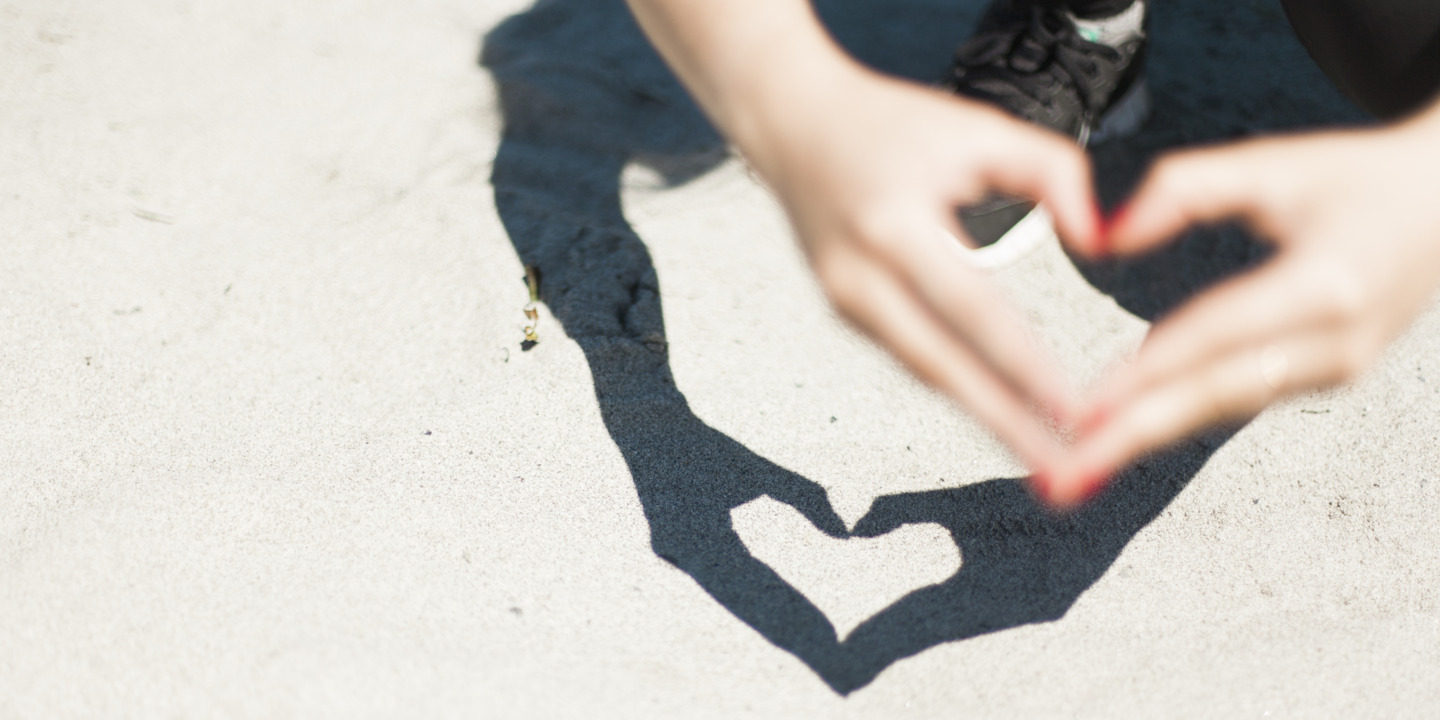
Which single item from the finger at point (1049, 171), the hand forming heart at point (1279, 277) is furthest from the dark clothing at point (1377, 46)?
the finger at point (1049, 171)

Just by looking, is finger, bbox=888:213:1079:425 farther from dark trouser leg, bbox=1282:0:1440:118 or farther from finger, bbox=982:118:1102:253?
dark trouser leg, bbox=1282:0:1440:118

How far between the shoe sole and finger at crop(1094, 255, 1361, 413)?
90 centimetres

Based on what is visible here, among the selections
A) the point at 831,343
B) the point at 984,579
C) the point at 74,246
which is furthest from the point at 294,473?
the point at 984,579

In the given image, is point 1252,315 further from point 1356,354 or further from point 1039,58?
point 1039,58

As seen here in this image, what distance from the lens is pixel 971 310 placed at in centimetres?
50

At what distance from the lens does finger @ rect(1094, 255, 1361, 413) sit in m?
0.48

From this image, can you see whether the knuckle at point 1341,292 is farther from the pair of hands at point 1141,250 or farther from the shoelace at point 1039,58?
the shoelace at point 1039,58

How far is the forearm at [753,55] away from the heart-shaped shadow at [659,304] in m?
0.64

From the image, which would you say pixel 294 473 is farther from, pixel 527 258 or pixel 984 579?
pixel 984 579

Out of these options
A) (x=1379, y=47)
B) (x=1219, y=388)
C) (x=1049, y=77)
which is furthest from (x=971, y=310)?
(x=1049, y=77)

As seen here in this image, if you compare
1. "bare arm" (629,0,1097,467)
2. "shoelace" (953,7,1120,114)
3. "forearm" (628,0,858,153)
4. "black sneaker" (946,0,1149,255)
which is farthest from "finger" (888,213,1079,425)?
"shoelace" (953,7,1120,114)

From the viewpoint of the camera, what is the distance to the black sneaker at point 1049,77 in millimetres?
1545

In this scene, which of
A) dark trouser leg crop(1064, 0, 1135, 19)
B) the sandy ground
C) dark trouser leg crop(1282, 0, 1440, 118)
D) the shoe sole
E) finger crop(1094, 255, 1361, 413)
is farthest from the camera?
dark trouser leg crop(1064, 0, 1135, 19)

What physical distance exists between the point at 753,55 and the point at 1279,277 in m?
0.35
